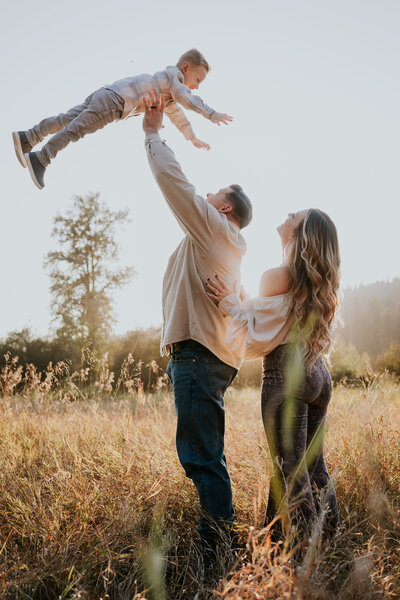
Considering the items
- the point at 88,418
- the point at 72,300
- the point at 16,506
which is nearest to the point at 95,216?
the point at 72,300

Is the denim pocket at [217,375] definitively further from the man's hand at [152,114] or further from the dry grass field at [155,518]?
the man's hand at [152,114]

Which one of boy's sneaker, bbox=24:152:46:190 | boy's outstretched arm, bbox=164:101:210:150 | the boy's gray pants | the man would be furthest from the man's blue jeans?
boy's outstretched arm, bbox=164:101:210:150

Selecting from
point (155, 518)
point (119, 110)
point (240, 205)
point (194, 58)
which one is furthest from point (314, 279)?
point (194, 58)

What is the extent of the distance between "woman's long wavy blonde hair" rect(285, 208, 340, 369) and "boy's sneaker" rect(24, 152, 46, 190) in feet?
7.48

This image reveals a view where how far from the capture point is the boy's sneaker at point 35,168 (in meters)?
3.44

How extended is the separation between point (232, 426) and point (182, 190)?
10.0 feet

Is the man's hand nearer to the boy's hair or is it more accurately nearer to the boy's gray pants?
the boy's gray pants

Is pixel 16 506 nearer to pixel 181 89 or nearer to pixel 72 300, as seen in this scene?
pixel 181 89

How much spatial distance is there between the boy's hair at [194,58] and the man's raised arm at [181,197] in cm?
219

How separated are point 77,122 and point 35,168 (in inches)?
21.5

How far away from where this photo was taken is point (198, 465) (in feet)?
7.45

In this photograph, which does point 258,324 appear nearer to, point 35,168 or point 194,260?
point 194,260

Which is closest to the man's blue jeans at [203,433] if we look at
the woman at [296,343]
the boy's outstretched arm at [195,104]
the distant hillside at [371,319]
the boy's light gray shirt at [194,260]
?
the boy's light gray shirt at [194,260]

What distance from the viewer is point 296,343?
2396mm
